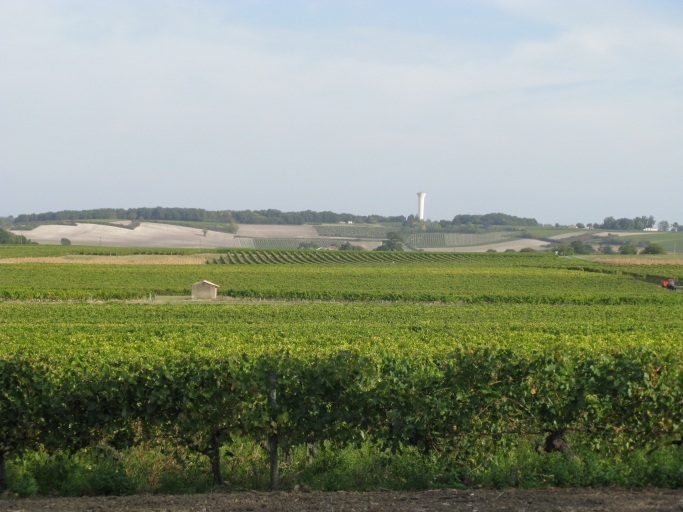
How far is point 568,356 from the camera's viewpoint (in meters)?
8.73

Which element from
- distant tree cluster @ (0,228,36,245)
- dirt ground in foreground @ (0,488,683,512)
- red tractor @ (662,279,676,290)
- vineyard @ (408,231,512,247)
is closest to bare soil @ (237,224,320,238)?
vineyard @ (408,231,512,247)

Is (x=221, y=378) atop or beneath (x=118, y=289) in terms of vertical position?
atop

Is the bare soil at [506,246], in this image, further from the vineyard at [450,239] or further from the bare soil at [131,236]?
the bare soil at [131,236]

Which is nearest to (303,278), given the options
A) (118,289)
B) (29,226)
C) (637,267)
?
(118,289)

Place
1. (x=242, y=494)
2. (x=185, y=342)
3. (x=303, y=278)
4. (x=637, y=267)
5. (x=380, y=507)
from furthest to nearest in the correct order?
1. (x=637, y=267)
2. (x=303, y=278)
3. (x=185, y=342)
4. (x=242, y=494)
5. (x=380, y=507)

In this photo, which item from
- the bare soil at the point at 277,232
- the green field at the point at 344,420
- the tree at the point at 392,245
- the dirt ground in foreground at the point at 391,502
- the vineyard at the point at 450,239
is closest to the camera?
the dirt ground in foreground at the point at 391,502

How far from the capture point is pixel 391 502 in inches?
275

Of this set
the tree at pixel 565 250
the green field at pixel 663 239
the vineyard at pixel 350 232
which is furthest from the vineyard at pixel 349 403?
the vineyard at pixel 350 232

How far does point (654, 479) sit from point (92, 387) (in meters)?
7.03

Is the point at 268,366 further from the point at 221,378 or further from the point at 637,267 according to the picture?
the point at 637,267

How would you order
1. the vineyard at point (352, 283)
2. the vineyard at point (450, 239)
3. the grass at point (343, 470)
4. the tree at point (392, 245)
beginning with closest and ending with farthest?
1. the grass at point (343, 470)
2. the vineyard at point (352, 283)
3. the tree at point (392, 245)
4. the vineyard at point (450, 239)

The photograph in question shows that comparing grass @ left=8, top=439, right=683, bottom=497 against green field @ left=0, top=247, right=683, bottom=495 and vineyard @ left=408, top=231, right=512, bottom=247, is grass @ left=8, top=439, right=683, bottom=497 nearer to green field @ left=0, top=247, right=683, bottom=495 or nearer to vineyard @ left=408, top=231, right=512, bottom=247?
green field @ left=0, top=247, right=683, bottom=495

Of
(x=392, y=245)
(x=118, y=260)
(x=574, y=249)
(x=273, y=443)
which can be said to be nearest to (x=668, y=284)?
(x=273, y=443)

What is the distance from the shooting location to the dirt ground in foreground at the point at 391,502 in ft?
21.9
